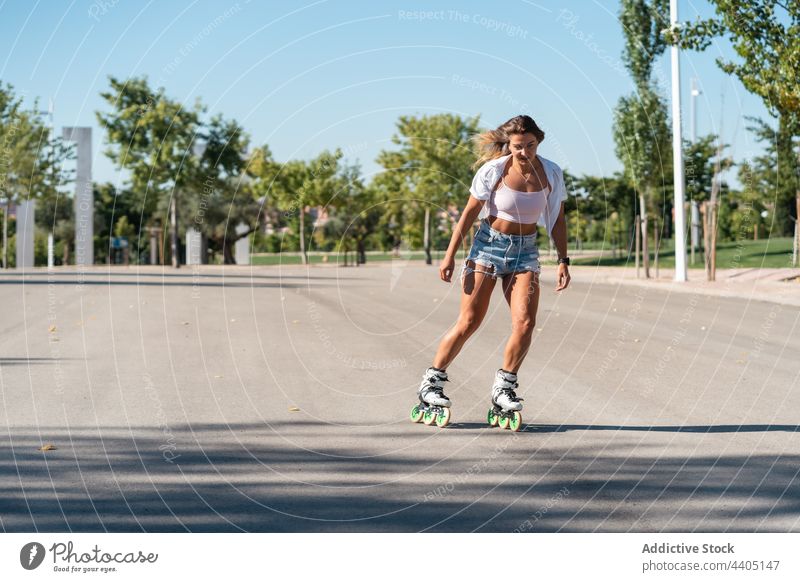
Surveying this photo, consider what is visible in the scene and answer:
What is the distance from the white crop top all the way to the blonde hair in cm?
25

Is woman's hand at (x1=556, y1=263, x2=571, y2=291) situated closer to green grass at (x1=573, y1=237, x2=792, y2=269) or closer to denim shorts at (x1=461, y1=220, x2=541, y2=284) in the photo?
denim shorts at (x1=461, y1=220, x2=541, y2=284)

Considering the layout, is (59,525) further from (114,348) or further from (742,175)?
(742,175)

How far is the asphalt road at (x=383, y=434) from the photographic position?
4770mm

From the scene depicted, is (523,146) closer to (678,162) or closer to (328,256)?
(678,162)

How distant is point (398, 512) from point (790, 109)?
19.0 m

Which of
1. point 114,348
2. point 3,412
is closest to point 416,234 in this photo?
point 114,348

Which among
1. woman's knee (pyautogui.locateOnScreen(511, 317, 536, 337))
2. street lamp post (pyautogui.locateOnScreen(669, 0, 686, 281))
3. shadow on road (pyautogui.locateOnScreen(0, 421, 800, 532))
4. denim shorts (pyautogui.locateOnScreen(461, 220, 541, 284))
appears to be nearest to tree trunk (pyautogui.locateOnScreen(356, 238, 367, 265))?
street lamp post (pyautogui.locateOnScreen(669, 0, 686, 281))

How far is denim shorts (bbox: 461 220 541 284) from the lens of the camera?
6.71 meters

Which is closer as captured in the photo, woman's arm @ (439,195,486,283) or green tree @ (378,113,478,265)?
woman's arm @ (439,195,486,283)

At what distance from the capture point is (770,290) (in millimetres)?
23828

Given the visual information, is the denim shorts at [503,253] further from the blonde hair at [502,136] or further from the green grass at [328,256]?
the green grass at [328,256]
